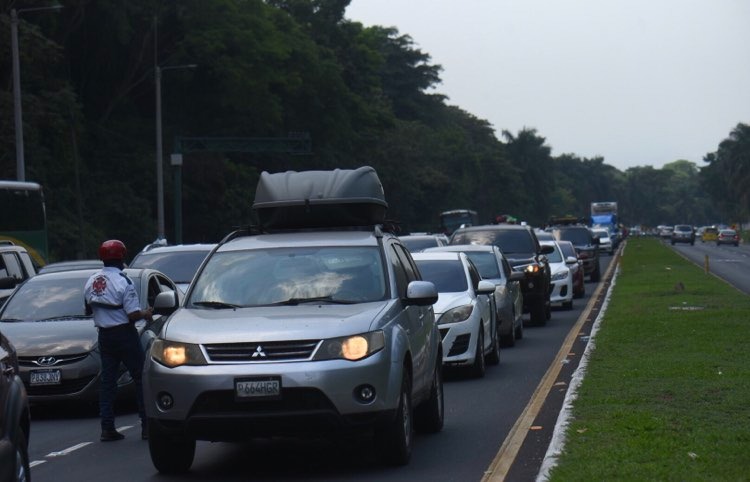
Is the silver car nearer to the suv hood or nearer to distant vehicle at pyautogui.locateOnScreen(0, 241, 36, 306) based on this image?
the suv hood

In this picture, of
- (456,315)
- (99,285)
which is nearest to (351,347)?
(99,285)

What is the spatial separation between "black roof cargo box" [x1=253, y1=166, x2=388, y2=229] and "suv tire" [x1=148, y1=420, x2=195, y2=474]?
2.73 m

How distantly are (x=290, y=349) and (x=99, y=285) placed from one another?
3.36 meters

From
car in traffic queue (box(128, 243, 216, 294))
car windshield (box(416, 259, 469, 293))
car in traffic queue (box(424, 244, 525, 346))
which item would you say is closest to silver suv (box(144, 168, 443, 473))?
car windshield (box(416, 259, 469, 293))

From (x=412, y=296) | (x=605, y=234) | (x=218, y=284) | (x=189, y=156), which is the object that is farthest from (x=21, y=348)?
(x=605, y=234)

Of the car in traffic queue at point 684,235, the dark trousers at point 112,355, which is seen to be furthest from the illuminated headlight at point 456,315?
the car in traffic queue at point 684,235

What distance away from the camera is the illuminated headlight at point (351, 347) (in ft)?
31.8

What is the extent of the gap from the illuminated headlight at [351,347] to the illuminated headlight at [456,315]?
7.40 m

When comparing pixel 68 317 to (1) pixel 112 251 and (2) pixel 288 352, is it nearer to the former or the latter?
(1) pixel 112 251

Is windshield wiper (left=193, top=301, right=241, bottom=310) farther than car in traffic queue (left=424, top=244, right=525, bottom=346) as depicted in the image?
No

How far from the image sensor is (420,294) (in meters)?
10.8

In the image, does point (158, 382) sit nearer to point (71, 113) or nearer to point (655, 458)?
point (655, 458)

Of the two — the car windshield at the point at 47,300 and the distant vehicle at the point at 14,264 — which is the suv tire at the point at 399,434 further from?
the distant vehicle at the point at 14,264

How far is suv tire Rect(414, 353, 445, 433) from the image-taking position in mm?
12164
